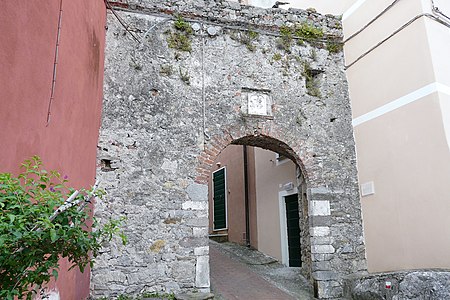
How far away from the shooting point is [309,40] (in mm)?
6547

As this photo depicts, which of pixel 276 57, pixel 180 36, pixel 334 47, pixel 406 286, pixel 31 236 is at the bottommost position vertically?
pixel 406 286

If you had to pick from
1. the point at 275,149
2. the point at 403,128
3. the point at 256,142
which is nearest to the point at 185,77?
the point at 256,142

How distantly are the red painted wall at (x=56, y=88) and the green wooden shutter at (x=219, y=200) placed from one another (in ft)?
18.8

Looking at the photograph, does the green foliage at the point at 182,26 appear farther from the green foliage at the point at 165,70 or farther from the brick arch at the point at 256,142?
the brick arch at the point at 256,142

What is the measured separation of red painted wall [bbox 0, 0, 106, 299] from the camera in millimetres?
2527

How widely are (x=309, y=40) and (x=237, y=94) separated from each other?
→ 166 centimetres

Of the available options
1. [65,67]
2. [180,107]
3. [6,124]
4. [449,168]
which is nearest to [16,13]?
[6,124]

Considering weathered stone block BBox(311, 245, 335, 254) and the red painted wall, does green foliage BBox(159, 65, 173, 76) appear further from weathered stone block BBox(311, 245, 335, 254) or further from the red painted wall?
weathered stone block BBox(311, 245, 335, 254)

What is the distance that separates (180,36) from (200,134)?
1549 mm

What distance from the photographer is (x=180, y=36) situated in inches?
234

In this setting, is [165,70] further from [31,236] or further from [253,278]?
[31,236]

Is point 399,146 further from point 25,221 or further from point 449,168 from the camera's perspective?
point 25,221

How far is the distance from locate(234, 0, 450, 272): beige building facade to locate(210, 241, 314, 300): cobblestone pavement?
4.10 ft

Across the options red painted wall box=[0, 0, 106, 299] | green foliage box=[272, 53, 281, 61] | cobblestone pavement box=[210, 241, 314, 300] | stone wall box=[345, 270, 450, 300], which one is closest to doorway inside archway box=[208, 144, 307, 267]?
cobblestone pavement box=[210, 241, 314, 300]
